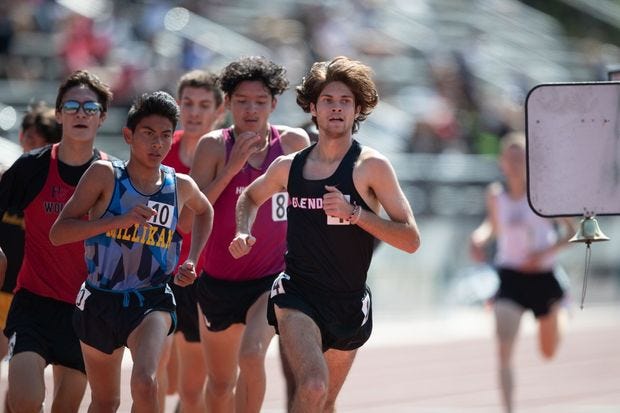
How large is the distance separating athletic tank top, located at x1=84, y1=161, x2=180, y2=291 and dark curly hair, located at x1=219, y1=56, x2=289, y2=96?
139 cm

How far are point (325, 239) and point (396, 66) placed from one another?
59.7ft

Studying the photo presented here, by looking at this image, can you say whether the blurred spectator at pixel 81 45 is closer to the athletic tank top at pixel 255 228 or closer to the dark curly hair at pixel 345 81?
the athletic tank top at pixel 255 228

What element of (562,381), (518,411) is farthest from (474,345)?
(518,411)

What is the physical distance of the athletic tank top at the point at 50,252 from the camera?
7012 mm

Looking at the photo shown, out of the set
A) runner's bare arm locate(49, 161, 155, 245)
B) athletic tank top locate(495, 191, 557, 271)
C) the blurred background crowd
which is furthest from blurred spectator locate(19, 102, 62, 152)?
the blurred background crowd

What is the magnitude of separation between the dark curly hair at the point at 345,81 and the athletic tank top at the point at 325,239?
25cm

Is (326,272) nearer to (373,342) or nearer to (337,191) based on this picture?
(337,191)

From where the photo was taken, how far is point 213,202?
7613 millimetres

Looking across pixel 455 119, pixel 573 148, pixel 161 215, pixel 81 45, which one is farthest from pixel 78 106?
pixel 455 119

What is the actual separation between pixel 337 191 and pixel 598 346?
11781 mm

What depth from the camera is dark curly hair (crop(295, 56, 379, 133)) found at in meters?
6.56

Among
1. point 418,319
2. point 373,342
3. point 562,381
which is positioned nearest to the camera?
point 562,381

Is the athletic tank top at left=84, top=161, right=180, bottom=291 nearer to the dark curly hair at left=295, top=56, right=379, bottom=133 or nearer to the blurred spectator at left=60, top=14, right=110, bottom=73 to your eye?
the dark curly hair at left=295, top=56, right=379, bottom=133

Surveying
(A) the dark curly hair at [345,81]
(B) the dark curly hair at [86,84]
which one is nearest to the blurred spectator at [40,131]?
(B) the dark curly hair at [86,84]
